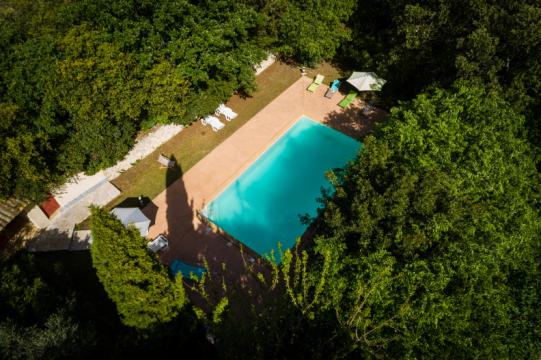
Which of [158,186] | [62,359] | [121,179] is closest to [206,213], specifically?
[158,186]

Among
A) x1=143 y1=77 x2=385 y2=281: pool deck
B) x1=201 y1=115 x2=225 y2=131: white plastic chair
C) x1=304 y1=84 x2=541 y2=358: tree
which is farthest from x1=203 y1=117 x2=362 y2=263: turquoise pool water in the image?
x1=304 y1=84 x2=541 y2=358: tree

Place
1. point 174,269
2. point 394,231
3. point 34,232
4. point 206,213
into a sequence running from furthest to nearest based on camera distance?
point 206,213, point 34,232, point 174,269, point 394,231

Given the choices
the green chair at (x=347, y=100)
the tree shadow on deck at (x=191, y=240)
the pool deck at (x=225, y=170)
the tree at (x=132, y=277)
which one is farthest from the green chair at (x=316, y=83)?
the tree at (x=132, y=277)

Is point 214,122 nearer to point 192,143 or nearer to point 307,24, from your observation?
point 192,143

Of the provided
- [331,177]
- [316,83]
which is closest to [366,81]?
[316,83]

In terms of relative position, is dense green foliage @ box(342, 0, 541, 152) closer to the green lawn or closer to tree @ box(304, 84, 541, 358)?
tree @ box(304, 84, 541, 358)

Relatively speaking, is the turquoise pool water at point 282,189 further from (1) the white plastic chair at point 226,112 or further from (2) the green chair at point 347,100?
(1) the white plastic chair at point 226,112

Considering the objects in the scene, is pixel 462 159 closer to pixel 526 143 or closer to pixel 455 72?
pixel 526 143
